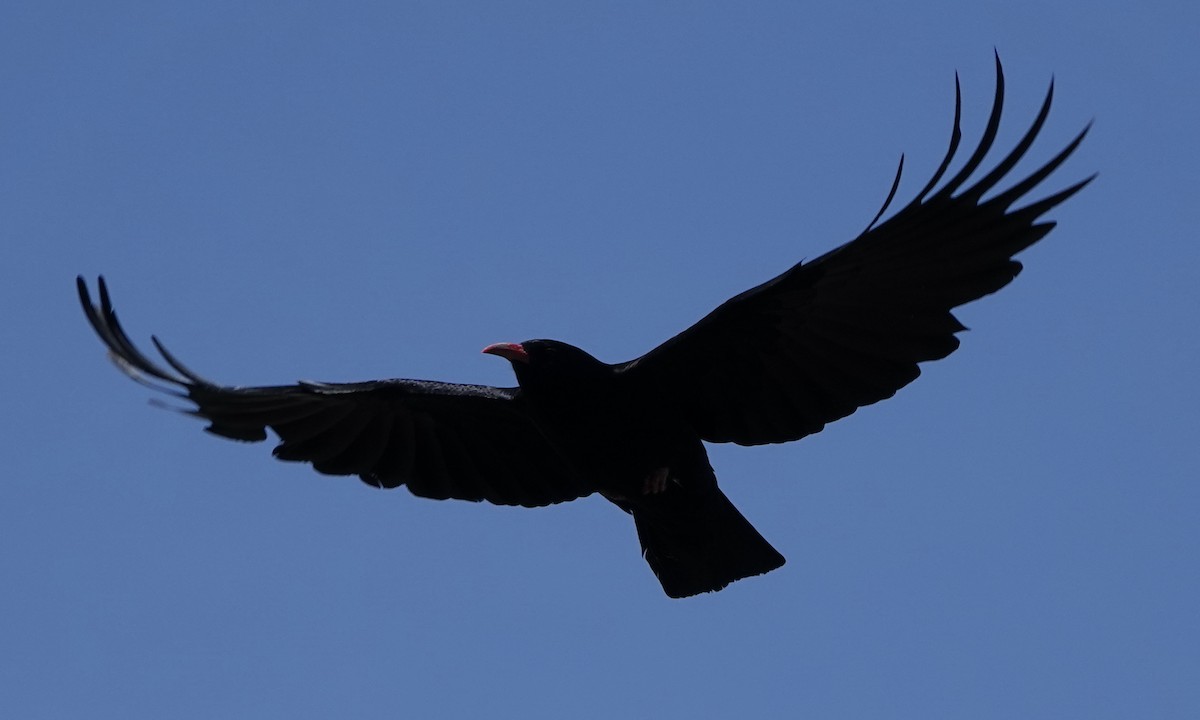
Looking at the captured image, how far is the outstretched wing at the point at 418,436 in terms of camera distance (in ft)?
35.6

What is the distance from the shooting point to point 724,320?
10125 mm

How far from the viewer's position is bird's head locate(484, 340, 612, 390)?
1014 centimetres

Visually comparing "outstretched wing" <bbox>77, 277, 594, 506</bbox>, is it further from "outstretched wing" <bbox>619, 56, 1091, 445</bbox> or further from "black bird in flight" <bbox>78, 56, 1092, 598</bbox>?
"outstretched wing" <bbox>619, 56, 1091, 445</bbox>

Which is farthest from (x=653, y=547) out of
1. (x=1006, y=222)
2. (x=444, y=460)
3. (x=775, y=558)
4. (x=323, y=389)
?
(x=1006, y=222)

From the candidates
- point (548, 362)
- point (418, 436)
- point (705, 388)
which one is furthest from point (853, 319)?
point (418, 436)

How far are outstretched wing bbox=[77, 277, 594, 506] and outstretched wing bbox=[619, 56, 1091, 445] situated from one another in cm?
108

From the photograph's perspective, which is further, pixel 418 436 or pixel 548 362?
pixel 418 436

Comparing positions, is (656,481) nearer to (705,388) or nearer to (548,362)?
(705,388)

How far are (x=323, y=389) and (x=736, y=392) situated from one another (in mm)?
2536

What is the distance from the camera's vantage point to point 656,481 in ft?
34.1

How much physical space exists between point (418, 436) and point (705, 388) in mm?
2114

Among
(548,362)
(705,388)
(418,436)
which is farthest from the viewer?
(418,436)

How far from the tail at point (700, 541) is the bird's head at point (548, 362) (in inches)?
36.3

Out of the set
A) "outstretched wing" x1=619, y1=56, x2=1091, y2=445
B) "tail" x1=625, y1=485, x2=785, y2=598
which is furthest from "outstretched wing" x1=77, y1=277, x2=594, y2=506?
"outstretched wing" x1=619, y1=56, x2=1091, y2=445
